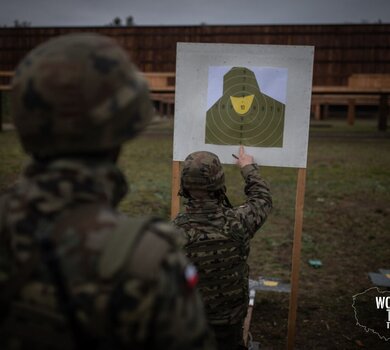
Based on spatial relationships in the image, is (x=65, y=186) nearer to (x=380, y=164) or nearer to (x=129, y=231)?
(x=129, y=231)

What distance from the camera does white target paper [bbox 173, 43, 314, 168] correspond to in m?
3.38

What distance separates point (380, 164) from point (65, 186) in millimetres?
10310

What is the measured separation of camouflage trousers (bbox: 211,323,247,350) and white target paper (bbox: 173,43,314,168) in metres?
1.39

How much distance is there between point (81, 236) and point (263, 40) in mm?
21524

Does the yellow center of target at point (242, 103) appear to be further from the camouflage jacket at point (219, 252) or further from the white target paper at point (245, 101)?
the camouflage jacket at point (219, 252)

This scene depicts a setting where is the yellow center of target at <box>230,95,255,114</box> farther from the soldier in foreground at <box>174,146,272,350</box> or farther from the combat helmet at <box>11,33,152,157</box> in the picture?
the combat helmet at <box>11,33,152,157</box>

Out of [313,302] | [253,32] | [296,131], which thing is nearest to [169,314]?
[296,131]

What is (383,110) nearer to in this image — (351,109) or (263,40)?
(351,109)

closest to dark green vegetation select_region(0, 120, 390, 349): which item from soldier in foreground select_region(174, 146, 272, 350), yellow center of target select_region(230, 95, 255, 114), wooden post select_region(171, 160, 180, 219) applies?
wooden post select_region(171, 160, 180, 219)

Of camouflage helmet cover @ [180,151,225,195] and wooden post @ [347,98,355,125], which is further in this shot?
wooden post @ [347,98,355,125]

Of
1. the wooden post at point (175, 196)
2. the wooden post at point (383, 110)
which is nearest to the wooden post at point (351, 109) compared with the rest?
the wooden post at point (383, 110)

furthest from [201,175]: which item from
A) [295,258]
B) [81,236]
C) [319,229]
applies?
[319,229]

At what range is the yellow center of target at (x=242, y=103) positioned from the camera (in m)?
3.44

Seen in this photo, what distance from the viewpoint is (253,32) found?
21.2m
